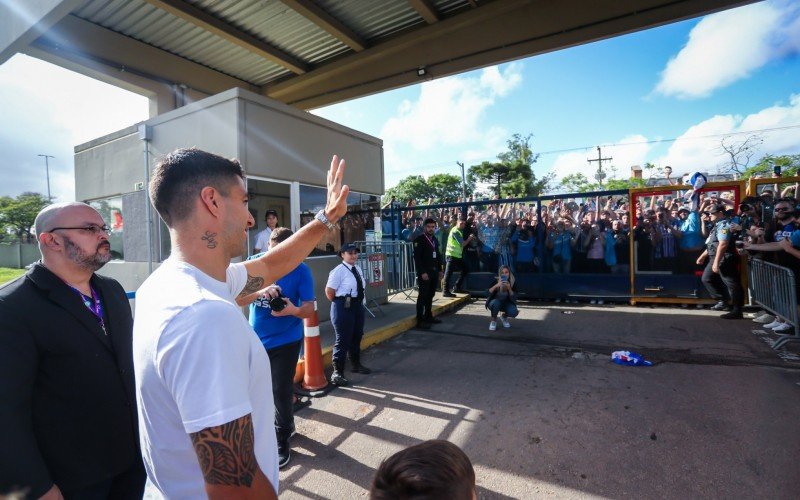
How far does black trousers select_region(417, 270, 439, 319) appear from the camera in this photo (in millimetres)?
7949

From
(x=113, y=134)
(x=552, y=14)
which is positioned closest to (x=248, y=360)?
(x=552, y=14)

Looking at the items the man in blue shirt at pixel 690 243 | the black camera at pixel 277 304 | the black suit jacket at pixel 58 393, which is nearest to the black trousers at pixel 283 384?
the black camera at pixel 277 304

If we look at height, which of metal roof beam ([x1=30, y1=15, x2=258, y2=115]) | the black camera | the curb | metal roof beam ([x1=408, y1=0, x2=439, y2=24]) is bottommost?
the curb

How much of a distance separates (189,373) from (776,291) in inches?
349

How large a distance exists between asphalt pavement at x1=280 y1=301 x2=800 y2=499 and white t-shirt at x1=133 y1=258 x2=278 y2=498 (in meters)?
2.23

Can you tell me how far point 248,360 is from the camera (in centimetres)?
113

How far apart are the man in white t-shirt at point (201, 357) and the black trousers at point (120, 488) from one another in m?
0.83

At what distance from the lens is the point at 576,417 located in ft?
13.5

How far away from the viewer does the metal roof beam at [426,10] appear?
7636 millimetres

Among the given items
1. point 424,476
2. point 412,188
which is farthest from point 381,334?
point 412,188

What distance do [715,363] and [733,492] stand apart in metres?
3.27

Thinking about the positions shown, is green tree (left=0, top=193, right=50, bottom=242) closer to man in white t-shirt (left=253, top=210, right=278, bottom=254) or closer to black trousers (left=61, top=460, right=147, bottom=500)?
man in white t-shirt (left=253, top=210, right=278, bottom=254)


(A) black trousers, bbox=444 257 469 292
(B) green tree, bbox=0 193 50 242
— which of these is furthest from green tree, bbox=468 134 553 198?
(B) green tree, bbox=0 193 50 242

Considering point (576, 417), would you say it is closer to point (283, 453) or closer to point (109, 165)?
point (283, 453)
